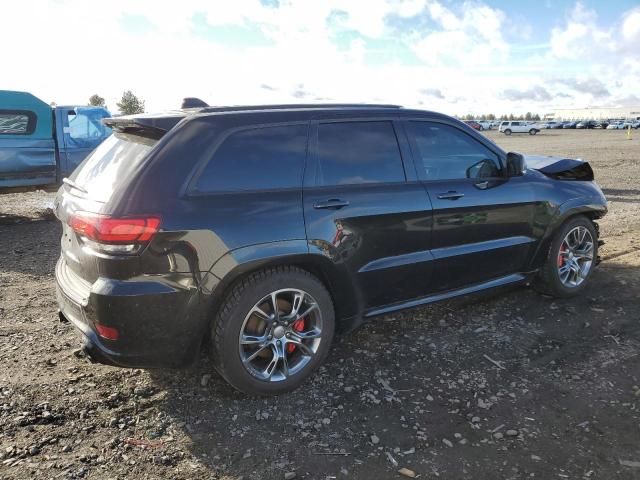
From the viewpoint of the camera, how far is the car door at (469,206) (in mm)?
3918

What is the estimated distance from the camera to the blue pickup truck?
29.4ft

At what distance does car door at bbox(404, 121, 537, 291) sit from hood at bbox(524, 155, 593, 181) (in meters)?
0.51

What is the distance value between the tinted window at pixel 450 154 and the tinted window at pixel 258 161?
103 centimetres

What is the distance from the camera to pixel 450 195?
3939 millimetres

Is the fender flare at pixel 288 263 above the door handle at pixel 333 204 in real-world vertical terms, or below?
below

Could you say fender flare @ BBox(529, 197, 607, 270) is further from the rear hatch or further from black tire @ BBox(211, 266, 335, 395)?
the rear hatch

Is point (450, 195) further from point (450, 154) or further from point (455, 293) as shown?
point (455, 293)

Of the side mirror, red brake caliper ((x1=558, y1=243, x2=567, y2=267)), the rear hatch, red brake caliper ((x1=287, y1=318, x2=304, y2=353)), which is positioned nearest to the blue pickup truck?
the rear hatch

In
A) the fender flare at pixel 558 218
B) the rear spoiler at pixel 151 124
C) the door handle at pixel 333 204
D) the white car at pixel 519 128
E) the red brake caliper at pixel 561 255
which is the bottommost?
the red brake caliper at pixel 561 255

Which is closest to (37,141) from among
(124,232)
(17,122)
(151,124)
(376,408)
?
(17,122)

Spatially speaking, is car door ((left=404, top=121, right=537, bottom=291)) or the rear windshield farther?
car door ((left=404, top=121, right=537, bottom=291))

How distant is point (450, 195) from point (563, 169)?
1663mm

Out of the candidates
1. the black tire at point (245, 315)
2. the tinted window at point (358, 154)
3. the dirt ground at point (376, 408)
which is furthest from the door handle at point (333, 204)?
the dirt ground at point (376, 408)

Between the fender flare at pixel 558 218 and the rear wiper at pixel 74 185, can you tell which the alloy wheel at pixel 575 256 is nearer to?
the fender flare at pixel 558 218
